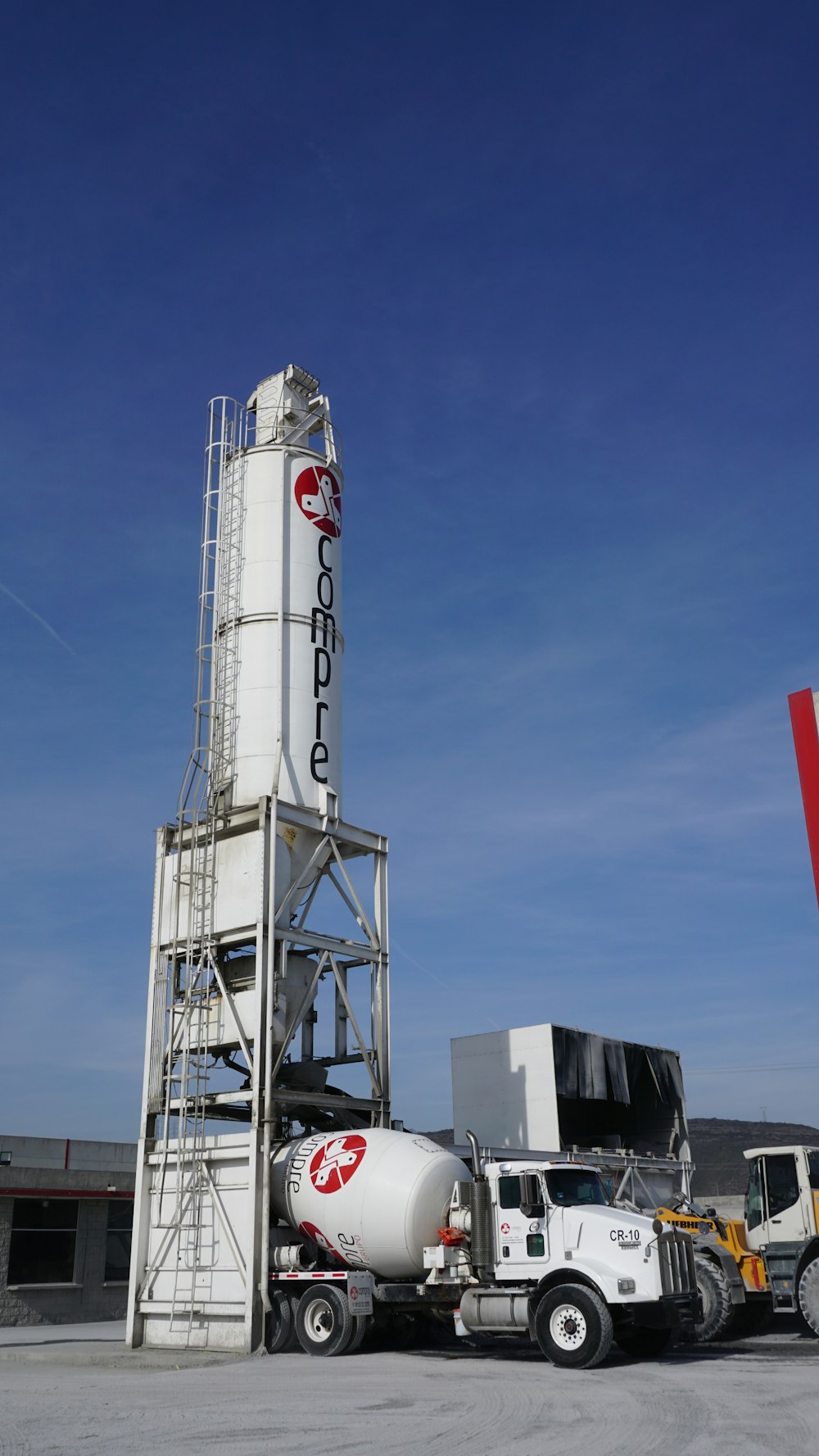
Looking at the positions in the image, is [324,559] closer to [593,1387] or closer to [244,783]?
[244,783]

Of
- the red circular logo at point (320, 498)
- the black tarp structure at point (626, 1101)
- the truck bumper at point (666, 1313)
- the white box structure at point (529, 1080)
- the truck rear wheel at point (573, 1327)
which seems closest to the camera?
the truck rear wheel at point (573, 1327)

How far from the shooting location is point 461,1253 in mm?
18078

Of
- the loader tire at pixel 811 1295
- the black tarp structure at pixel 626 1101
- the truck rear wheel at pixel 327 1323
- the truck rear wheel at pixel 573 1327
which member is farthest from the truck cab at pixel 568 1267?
the black tarp structure at pixel 626 1101

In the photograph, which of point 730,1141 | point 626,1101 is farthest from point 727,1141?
point 626,1101

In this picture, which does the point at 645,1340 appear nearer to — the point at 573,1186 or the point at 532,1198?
the point at 573,1186

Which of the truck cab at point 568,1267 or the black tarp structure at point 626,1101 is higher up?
the black tarp structure at point 626,1101

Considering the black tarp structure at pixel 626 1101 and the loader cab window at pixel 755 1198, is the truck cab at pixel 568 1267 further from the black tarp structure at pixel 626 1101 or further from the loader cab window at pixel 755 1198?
the black tarp structure at pixel 626 1101

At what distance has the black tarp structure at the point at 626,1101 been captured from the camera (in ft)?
113

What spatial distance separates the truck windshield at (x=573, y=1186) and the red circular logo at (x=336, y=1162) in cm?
357

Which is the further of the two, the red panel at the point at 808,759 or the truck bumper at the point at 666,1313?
the red panel at the point at 808,759

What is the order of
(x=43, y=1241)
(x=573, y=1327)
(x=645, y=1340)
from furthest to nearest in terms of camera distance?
(x=43, y=1241) → (x=645, y=1340) → (x=573, y=1327)

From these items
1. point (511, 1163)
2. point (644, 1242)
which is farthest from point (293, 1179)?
point (644, 1242)

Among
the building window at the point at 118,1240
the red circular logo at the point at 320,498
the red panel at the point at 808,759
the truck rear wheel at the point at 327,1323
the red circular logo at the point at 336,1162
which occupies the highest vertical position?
the red circular logo at the point at 320,498

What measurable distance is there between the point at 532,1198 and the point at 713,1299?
3.48 m
